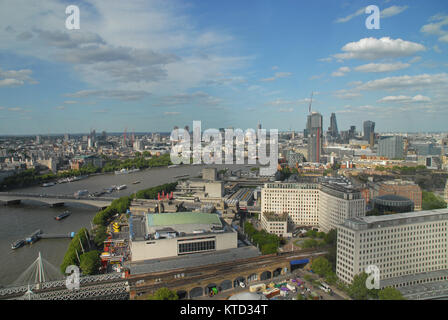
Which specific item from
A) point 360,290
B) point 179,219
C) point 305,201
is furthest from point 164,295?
point 305,201

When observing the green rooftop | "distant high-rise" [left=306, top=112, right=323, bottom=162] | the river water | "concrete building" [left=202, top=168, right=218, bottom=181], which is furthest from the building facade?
the green rooftop

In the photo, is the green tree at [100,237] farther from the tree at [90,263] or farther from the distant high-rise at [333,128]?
the distant high-rise at [333,128]

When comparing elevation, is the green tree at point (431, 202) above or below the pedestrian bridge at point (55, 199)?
above

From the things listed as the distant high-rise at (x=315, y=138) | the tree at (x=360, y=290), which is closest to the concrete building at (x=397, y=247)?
the tree at (x=360, y=290)

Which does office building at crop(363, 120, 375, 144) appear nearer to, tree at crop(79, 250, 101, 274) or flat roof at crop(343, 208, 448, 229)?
flat roof at crop(343, 208, 448, 229)

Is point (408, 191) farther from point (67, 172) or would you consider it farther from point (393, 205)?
point (67, 172)

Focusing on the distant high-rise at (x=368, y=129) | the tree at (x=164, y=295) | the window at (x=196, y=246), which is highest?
the distant high-rise at (x=368, y=129)

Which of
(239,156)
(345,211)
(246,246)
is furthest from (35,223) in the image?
(239,156)
